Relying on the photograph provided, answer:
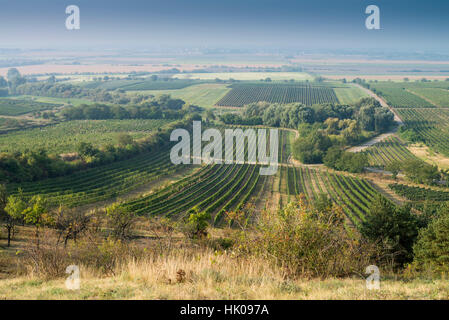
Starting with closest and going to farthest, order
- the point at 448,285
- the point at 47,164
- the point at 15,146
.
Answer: the point at 448,285
the point at 47,164
the point at 15,146

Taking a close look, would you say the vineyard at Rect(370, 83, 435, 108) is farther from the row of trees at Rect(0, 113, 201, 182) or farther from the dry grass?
the dry grass

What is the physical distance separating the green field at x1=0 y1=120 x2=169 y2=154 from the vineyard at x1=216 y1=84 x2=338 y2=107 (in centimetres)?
4592

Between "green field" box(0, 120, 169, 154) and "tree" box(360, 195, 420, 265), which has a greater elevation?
"green field" box(0, 120, 169, 154)

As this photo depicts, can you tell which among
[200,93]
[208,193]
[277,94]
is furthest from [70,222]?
[277,94]

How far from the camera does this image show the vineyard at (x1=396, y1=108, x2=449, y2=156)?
6606cm

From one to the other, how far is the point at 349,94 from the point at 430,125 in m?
50.9

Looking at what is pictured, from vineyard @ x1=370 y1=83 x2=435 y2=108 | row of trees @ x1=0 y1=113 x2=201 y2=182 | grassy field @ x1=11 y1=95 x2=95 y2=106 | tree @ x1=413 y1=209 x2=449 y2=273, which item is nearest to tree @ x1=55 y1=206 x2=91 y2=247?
tree @ x1=413 y1=209 x2=449 y2=273

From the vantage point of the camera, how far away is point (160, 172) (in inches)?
1741

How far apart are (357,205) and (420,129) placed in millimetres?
58321

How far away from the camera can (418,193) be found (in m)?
38.2

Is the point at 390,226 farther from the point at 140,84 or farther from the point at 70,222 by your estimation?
the point at 140,84

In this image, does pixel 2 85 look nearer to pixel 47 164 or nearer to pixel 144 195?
pixel 47 164
